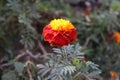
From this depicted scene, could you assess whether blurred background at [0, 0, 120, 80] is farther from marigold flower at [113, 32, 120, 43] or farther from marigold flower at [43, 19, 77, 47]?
marigold flower at [43, 19, 77, 47]

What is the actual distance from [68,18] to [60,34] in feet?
2.95

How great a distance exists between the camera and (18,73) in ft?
5.09

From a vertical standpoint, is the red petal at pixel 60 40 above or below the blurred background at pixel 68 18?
below

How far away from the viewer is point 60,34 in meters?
1.18

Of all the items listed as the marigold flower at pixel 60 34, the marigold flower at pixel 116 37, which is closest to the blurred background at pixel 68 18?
the marigold flower at pixel 116 37

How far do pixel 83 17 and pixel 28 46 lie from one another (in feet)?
1.72

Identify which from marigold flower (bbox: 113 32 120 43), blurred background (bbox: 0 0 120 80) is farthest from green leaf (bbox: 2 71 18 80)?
marigold flower (bbox: 113 32 120 43)

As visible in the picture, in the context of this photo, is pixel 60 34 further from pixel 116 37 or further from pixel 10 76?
pixel 116 37

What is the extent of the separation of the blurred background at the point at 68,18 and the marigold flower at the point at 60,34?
45 cm

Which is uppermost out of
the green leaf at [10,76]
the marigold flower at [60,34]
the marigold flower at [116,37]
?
the marigold flower at [116,37]

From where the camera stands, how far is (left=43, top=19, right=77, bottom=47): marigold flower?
3.83 feet

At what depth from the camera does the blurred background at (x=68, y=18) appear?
1.75 m

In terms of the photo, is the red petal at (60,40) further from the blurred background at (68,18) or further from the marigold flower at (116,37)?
the marigold flower at (116,37)

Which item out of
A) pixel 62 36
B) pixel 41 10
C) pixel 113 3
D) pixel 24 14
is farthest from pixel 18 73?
A: pixel 113 3
